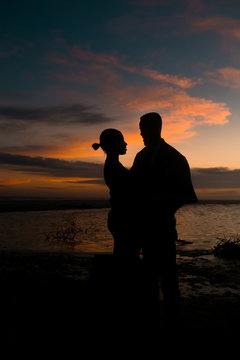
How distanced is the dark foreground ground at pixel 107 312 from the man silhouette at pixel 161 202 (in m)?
0.27

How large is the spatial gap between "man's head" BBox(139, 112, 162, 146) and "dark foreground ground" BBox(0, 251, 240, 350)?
1.65 m

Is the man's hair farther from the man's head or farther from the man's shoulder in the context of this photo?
the man's shoulder

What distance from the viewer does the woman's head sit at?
3613 millimetres

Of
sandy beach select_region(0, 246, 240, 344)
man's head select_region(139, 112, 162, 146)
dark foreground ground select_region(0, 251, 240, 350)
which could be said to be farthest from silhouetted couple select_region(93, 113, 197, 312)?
sandy beach select_region(0, 246, 240, 344)

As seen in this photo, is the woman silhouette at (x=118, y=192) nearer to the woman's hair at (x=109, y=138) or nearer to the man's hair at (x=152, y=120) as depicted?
the woman's hair at (x=109, y=138)

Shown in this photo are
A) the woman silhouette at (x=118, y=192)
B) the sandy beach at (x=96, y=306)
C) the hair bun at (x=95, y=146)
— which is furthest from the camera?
the hair bun at (x=95, y=146)

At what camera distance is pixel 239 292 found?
20.6ft

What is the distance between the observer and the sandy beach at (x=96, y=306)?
3.75 meters

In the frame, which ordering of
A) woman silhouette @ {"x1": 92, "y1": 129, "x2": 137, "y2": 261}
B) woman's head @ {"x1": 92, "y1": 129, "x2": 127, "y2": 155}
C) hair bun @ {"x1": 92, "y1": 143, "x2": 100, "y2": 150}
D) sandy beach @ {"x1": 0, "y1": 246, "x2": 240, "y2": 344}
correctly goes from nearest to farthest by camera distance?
1. woman silhouette @ {"x1": 92, "y1": 129, "x2": 137, "y2": 261}
2. woman's head @ {"x1": 92, "y1": 129, "x2": 127, "y2": 155}
3. sandy beach @ {"x1": 0, "y1": 246, "x2": 240, "y2": 344}
4. hair bun @ {"x1": 92, "y1": 143, "x2": 100, "y2": 150}

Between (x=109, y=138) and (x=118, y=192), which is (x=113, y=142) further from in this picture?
(x=118, y=192)

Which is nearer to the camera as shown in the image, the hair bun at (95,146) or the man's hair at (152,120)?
the man's hair at (152,120)

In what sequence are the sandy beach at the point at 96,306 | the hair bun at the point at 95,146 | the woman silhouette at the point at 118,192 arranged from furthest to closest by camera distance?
the hair bun at the point at 95,146
the sandy beach at the point at 96,306
the woman silhouette at the point at 118,192

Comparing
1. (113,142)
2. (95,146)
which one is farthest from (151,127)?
(95,146)

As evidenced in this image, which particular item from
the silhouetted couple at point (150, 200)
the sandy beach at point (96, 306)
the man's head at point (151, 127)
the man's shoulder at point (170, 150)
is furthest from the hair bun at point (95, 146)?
the sandy beach at point (96, 306)
